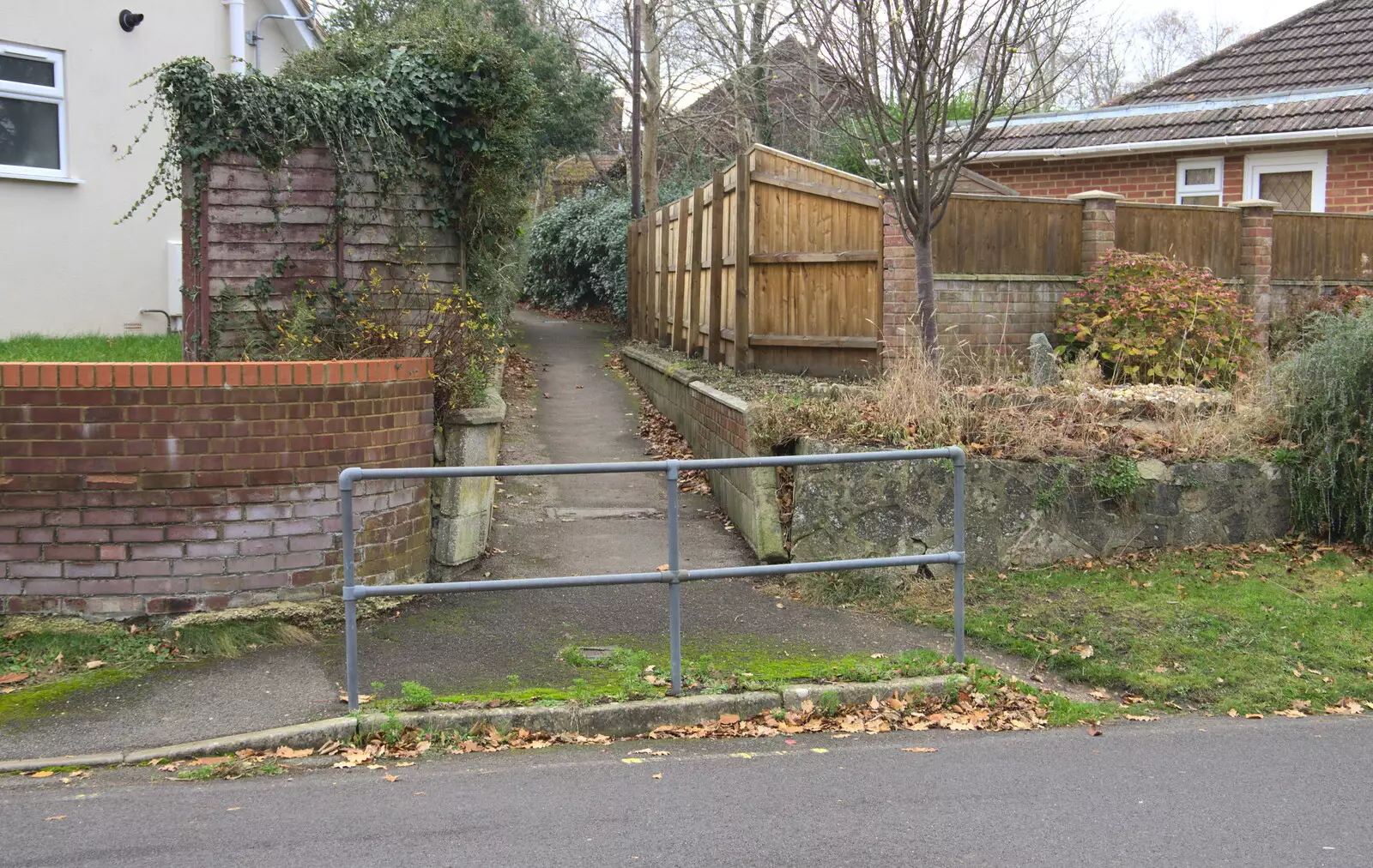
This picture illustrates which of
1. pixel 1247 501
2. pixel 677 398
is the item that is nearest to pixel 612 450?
pixel 677 398

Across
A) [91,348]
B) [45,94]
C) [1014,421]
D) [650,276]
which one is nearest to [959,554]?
[1014,421]

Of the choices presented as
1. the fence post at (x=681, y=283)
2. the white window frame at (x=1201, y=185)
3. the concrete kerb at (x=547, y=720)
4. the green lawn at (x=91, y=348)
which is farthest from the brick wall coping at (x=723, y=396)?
the white window frame at (x=1201, y=185)

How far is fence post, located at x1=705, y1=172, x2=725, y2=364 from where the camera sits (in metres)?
12.1

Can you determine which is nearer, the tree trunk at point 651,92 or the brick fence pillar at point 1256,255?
the brick fence pillar at point 1256,255

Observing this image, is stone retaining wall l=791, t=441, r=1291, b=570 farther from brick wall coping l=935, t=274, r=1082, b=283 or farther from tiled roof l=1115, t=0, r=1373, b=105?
tiled roof l=1115, t=0, r=1373, b=105

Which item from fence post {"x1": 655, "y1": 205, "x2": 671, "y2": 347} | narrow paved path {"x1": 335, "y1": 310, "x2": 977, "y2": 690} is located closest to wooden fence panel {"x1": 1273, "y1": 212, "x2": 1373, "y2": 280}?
fence post {"x1": 655, "y1": 205, "x2": 671, "y2": 347}

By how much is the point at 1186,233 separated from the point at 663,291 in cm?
704

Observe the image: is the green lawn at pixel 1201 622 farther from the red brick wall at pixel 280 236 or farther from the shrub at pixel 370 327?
the red brick wall at pixel 280 236

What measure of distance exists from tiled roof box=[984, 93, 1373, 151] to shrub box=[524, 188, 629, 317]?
855 cm

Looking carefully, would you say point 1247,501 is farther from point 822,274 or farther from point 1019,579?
point 822,274

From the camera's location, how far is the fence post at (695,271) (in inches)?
529

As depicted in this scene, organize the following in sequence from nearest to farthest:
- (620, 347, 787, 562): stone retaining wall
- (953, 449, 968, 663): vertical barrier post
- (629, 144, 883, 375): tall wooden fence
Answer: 1. (953, 449, 968, 663): vertical barrier post
2. (620, 347, 787, 562): stone retaining wall
3. (629, 144, 883, 375): tall wooden fence

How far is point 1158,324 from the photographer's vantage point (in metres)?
10.5

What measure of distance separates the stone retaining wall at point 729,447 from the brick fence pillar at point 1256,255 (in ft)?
20.4
